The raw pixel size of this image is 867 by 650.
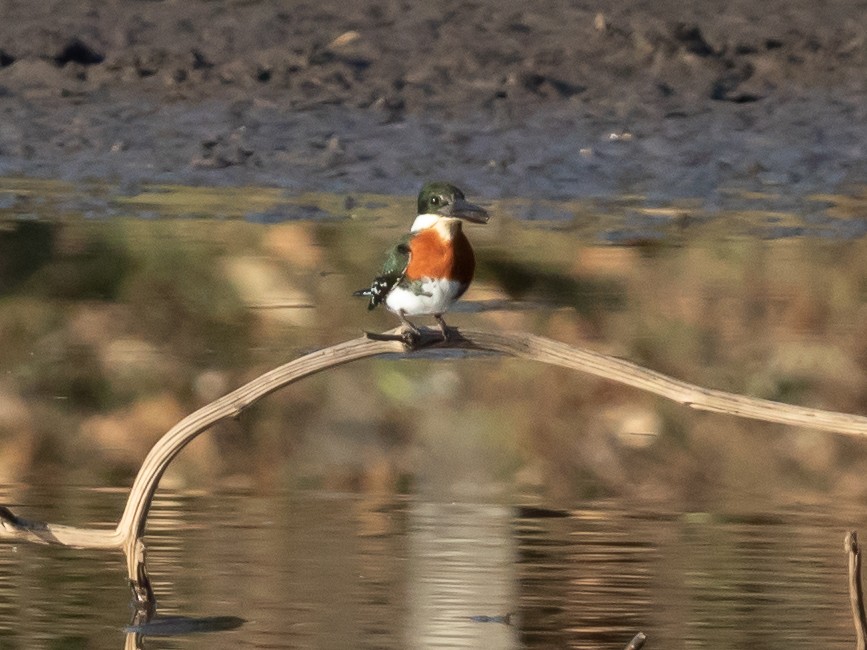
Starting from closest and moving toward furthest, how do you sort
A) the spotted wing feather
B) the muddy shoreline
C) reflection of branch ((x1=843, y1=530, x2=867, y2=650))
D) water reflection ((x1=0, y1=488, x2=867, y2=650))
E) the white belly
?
reflection of branch ((x1=843, y1=530, x2=867, y2=650))
water reflection ((x1=0, y1=488, x2=867, y2=650))
the white belly
the spotted wing feather
the muddy shoreline

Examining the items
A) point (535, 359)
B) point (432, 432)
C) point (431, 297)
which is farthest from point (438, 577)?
point (432, 432)

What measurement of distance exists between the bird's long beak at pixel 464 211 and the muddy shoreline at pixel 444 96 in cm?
597

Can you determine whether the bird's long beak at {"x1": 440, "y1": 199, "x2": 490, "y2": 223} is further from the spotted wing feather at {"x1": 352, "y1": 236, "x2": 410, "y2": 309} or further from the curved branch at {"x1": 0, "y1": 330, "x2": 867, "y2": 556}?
the curved branch at {"x1": 0, "y1": 330, "x2": 867, "y2": 556}

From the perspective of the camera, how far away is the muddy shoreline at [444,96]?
37.3ft

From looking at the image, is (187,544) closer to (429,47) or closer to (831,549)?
(831,549)

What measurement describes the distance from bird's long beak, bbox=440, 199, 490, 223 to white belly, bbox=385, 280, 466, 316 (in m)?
0.16

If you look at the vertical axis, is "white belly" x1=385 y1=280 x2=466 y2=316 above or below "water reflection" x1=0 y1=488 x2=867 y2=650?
above

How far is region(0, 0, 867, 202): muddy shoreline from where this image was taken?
11383 mm

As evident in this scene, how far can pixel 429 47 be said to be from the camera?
41.9ft

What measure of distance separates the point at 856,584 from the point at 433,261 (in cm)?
132

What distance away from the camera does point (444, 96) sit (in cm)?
1223

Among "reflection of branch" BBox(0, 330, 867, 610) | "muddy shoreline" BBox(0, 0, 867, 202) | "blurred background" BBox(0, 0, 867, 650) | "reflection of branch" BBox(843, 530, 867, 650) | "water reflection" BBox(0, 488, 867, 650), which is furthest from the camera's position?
"muddy shoreline" BBox(0, 0, 867, 202)

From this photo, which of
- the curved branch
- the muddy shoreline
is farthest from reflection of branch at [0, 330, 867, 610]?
the muddy shoreline

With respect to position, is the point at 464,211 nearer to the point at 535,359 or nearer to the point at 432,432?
the point at 535,359
